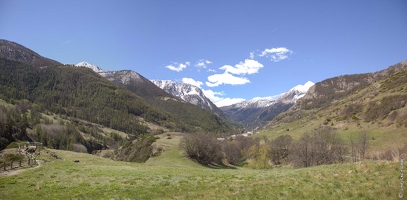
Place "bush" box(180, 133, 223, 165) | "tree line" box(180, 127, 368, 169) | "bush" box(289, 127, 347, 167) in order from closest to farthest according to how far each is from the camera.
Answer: "tree line" box(180, 127, 368, 169), "bush" box(289, 127, 347, 167), "bush" box(180, 133, 223, 165)

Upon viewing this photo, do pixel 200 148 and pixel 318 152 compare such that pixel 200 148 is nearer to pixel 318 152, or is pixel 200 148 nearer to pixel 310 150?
pixel 310 150

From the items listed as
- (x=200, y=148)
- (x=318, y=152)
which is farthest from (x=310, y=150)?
(x=200, y=148)

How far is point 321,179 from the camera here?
55.7 feet

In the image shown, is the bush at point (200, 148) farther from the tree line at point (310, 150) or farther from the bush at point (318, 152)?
the bush at point (318, 152)

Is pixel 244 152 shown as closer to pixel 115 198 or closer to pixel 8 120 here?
pixel 115 198

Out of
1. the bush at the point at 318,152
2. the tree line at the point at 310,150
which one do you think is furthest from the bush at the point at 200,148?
the bush at the point at 318,152

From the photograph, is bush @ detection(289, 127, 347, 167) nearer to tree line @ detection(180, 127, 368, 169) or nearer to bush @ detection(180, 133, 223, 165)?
tree line @ detection(180, 127, 368, 169)

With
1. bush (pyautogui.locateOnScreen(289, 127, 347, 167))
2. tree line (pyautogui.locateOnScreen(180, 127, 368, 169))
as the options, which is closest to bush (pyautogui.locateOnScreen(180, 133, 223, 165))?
tree line (pyautogui.locateOnScreen(180, 127, 368, 169))

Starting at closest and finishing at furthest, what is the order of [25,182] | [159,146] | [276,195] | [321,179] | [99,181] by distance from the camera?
1. [276,195]
2. [321,179]
3. [25,182]
4. [99,181]
5. [159,146]

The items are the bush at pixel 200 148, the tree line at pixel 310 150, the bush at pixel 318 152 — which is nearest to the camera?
the tree line at pixel 310 150

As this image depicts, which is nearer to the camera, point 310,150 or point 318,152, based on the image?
point 318,152

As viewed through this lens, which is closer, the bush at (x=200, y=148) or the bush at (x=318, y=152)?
the bush at (x=318, y=152)

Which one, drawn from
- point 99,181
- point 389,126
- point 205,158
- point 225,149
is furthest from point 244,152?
point 99,181

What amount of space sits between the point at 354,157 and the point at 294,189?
2099 inches
